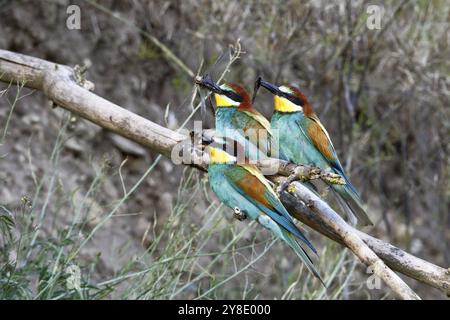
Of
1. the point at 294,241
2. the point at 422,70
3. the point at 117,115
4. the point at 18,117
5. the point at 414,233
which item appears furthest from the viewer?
the point at 414,233

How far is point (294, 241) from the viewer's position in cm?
253

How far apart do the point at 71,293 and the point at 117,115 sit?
72 centimetres

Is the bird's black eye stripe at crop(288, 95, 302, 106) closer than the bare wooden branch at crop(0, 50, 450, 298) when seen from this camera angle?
No

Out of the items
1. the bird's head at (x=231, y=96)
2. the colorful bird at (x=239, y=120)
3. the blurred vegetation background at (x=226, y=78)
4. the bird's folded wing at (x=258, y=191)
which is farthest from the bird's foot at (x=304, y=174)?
the blurred vegetation background at (x=226, y=78)

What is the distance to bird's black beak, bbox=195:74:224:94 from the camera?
2.86m

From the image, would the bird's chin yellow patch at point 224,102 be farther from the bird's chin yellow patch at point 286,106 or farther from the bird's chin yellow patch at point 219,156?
the bird's chin yellow patch at point 219,156

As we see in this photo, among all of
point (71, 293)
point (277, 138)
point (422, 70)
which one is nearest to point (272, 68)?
point (422, 70)

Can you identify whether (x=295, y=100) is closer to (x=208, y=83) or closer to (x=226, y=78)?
(x=208, y=83)

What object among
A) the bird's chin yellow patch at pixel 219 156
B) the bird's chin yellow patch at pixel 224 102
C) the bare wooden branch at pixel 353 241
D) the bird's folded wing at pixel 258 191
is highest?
the bird's chin yellow patch at pixel 224 102

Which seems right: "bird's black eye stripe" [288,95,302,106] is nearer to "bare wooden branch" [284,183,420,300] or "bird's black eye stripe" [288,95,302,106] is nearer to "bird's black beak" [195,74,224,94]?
"bird's black beak" [195,74,224,94]

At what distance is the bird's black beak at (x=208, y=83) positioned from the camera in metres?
2.86

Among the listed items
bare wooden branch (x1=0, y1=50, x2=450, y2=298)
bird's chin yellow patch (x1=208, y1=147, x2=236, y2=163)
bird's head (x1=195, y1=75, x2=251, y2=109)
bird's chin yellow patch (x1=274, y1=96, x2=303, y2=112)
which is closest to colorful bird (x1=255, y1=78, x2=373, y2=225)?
bird's chin yellow patch (x1=274, y1=96, x2=303, y2=112)

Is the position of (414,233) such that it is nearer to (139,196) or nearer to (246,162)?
(139,196)

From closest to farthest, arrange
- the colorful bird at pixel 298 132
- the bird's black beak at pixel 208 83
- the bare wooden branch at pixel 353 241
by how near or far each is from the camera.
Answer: the bare wooden branch at pixel 353 241, the bird's black beak at pixel 208 83, the colorful bird at pixel 298 132
